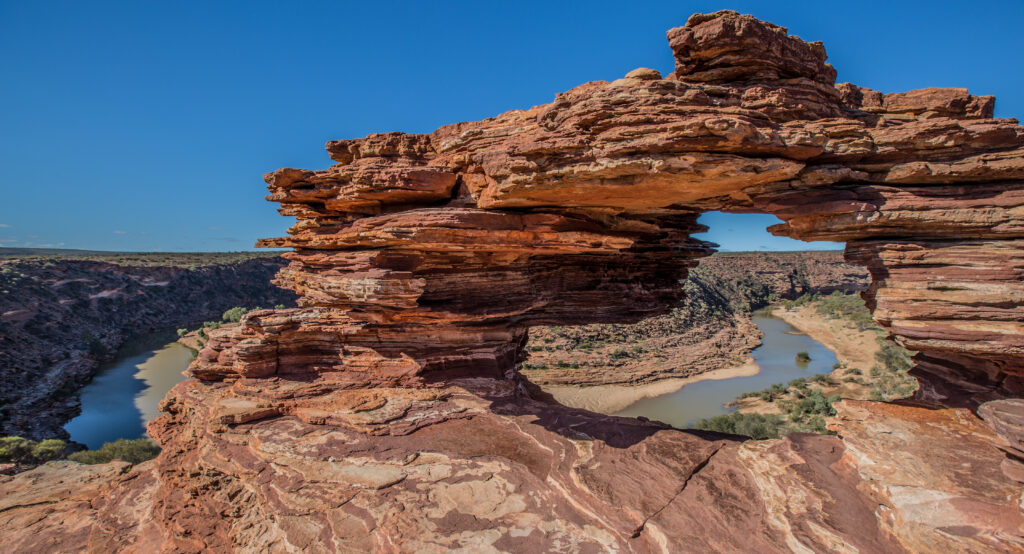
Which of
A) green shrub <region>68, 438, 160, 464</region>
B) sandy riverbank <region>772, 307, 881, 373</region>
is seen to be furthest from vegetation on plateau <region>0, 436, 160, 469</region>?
sandy riverbank <region>772, 307, 881, 373</region>

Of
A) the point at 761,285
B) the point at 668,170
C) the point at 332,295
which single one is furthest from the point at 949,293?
the point at 761,285

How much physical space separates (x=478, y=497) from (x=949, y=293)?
9698mm

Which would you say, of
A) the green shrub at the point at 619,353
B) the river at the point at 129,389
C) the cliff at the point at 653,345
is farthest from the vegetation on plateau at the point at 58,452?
the green shrub at the point at 619,353

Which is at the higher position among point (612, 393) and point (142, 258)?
point (142, 258)

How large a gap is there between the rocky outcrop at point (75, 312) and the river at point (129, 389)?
1127 mm

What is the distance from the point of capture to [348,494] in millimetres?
8328

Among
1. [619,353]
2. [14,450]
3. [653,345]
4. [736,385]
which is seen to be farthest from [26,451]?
[736,385]

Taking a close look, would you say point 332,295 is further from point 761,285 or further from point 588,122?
point 761,285

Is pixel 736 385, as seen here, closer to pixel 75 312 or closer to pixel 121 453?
pixel 121 453

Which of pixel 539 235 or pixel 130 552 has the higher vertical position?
pixel 539 235

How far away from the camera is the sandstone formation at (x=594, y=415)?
24.0 ft

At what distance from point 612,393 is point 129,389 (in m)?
44.1

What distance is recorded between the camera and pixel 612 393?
32.2m

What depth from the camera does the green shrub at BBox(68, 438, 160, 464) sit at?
22.8 metres
